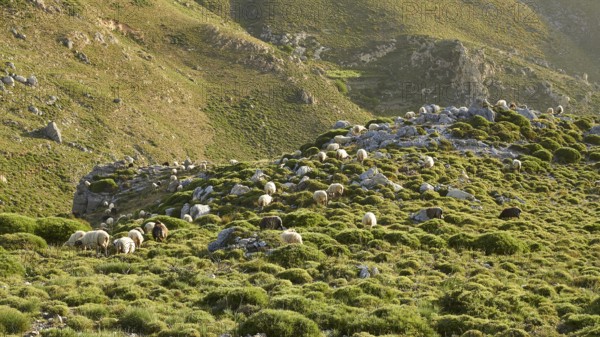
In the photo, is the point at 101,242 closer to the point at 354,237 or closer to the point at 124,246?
the point at 124,246

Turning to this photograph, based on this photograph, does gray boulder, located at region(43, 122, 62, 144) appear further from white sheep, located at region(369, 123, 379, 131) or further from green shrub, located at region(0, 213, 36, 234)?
green shrub, located at region(0, 213, 36, 234)

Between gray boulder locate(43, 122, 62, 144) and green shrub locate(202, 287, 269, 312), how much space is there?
199 ft

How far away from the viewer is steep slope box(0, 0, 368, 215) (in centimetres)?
7012

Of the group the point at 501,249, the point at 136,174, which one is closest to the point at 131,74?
the point at 136,174

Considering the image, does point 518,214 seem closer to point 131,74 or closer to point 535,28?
point 131,74

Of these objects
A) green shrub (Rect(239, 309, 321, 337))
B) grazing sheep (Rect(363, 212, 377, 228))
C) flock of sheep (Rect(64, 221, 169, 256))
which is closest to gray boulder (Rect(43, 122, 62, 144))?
flock of sheep (Rect(64, 221, 169, 256))

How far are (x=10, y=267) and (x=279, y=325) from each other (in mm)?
11720

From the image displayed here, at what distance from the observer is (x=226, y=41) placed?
124m

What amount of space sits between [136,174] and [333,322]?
168ft

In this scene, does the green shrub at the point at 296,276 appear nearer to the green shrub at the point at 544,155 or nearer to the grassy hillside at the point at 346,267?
the grassy hillside at the point at 346,267

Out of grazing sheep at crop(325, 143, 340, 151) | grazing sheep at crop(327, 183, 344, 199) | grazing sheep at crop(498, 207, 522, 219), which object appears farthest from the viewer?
grazing sheep at crop(325, 143, 340, 151)

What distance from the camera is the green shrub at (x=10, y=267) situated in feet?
67.7

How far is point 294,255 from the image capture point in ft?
80.4

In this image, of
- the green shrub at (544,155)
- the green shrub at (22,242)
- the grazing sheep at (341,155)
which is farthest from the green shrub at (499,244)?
the green shrub at (544,155)
